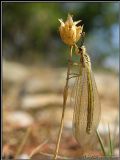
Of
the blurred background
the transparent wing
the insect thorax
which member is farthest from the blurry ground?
the insect thorax

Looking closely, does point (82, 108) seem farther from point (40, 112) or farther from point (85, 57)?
point (40, 112)

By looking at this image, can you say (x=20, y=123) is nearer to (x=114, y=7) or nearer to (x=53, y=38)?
(x=114, y=7)

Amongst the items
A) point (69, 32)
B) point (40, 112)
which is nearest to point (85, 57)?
point (69, 32)

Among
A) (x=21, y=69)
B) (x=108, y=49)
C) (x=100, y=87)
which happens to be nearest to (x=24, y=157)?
(x=100, y=87)

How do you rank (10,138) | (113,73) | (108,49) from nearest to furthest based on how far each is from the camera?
(10,138), (113,73), (108,49)

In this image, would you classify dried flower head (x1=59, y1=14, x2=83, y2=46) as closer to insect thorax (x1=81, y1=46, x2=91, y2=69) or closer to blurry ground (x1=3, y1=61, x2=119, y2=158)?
insect thorax (x1=81, y1=46, x2=91, y2=69)

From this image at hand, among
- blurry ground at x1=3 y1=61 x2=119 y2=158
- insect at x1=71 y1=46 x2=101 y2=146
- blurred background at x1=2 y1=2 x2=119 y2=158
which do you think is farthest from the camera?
blurred background at x1=2 y1=2 x2=119 y2=158
